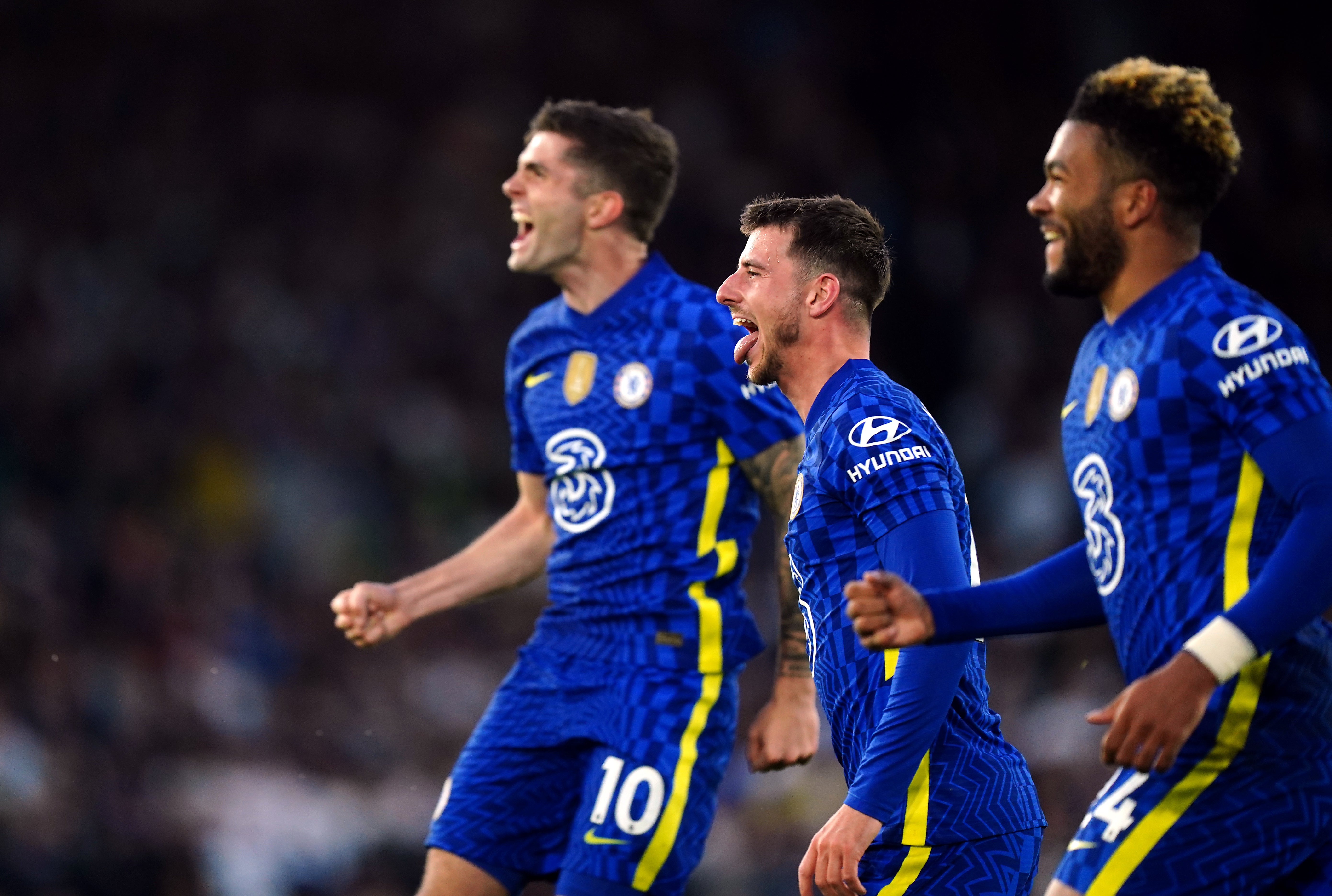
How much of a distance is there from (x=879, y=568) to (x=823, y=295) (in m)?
0.69

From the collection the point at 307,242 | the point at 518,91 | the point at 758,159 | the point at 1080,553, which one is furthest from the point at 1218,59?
the point at 1080,553

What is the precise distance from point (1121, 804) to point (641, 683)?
1.72 m

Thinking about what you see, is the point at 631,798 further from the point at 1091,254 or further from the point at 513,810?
the point at 1091,254

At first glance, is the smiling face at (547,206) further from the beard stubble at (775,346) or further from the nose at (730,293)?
the beard stubble at (775,346)

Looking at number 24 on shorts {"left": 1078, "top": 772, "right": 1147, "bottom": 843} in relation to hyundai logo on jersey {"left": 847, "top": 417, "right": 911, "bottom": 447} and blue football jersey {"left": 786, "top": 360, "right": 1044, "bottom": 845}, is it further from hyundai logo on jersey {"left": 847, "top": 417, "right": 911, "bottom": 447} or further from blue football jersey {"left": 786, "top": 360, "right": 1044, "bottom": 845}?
hyundai logo on jersey {"left": 847, "top": 417, "right": 911, "bottom": 447}

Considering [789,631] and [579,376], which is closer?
[789,631]

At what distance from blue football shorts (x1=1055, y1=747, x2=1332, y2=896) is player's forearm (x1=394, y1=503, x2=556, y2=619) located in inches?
96.1

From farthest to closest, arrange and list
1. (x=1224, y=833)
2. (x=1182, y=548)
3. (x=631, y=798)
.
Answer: (x=631, y=798) < (x=1182, y=548) < (x=1224, y=833)

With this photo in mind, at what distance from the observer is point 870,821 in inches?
117

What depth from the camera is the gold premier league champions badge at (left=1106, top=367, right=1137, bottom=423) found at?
9.52 ft

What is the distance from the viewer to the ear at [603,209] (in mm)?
4844

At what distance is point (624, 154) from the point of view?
16.2 feet

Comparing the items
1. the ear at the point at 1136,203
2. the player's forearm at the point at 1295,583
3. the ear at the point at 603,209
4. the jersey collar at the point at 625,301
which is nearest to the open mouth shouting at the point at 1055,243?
the ear at the point at 1136,203

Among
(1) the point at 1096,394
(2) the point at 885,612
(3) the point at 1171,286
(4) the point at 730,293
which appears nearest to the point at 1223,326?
(3) the point at 1171,286
